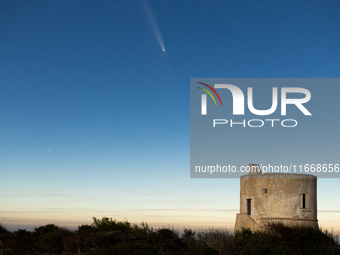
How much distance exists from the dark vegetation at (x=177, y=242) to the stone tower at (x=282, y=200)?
0.79 metres

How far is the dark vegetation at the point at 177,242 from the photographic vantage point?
17203mm

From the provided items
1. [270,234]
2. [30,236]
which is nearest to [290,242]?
[270,234]

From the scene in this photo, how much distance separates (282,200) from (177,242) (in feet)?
22.8

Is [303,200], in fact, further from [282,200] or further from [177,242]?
[177,242]

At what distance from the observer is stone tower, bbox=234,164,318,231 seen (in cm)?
2242

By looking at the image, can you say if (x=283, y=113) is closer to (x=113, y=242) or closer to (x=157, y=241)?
(x=157, y=241)

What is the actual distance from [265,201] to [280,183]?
4.46 feet

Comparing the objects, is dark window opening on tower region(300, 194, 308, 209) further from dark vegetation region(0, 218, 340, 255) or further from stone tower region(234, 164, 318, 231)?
dark vegetation region(0, 218, 340, 255)

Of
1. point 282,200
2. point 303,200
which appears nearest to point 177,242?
point 282,200

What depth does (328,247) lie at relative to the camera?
19.4 meters

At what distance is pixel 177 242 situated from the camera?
63.6 feet

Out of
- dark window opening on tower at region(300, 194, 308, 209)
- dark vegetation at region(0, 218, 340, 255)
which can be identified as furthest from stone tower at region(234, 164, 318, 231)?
dark vegetation at region(0, 218, 340, 255)

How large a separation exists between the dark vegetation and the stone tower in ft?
2.60

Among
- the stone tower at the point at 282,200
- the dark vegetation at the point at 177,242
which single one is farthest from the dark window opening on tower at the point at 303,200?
the dark vegetation at the point at 177,242
